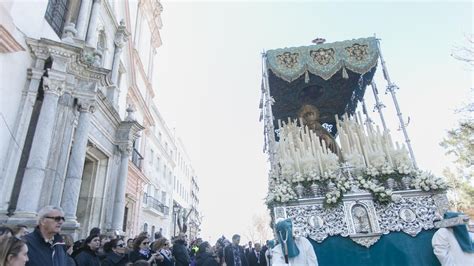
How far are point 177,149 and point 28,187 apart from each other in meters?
26.5

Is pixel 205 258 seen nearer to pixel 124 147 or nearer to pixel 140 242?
pixel 140 242

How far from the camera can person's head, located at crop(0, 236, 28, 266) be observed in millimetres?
1785

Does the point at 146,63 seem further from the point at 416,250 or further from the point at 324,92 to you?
the point at 416,250

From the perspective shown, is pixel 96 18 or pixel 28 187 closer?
pixel 28 187

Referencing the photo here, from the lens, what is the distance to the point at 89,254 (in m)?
3.41

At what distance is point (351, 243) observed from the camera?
437 centimetres

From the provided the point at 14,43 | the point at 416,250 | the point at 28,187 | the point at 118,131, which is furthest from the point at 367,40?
the point at 118,131

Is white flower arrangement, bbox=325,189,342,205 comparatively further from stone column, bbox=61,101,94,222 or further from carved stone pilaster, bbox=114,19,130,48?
carved stone pilaster, bbox=114,19,130,48

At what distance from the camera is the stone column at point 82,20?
26.9ft

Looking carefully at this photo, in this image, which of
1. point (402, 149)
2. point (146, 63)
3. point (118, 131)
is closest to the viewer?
point (402, 149)

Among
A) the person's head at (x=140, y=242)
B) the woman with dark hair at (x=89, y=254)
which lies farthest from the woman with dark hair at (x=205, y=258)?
the woman with dark hair at (x=89, y=254)

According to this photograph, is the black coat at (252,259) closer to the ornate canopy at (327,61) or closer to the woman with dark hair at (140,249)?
the woman with dark hair at (140,249)

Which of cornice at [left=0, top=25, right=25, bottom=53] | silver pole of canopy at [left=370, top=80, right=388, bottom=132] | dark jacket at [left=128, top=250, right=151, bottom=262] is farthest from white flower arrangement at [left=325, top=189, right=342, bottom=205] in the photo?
cornice at [left=0, top=25, right=25, bottom=53]

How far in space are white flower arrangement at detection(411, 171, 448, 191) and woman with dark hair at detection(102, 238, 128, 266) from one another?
15.9ft
